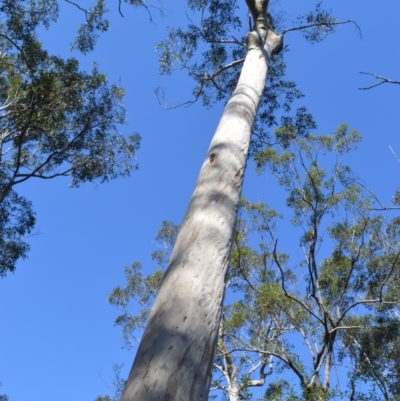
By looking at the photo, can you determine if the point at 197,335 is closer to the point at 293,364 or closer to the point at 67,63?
the point at 293,364

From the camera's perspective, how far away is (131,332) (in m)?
13.3

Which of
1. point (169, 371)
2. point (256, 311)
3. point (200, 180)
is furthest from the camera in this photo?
point (256, 311)

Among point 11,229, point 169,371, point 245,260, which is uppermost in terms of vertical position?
point 245,260

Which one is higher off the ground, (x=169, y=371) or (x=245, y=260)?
(x=245, y=260)

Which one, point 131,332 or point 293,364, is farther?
point 131,332

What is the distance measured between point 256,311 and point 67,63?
6550 mm

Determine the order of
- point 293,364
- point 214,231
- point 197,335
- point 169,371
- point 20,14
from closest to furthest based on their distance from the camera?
point 169,371, point 197,335, point 214,231, point 293,364, point 20,14

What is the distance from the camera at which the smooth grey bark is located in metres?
1.38

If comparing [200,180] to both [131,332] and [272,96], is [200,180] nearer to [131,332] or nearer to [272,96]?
[272,96]

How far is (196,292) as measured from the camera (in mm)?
1724

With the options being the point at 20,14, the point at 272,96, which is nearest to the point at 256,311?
the point at 272,96

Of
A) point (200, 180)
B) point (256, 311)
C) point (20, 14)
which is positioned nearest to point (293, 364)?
point (256, 311)

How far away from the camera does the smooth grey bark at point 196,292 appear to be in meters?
1.38

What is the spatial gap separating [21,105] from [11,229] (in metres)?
2.46
